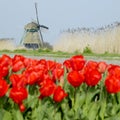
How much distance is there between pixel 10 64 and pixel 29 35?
5058 cm

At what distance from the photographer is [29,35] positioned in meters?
54.1

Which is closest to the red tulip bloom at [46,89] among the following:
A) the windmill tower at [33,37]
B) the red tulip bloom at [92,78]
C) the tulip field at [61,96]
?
the tulip field at [61,96]

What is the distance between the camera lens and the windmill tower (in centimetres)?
5328

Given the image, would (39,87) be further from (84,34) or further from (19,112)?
(84,34)

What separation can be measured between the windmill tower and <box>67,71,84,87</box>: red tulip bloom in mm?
49884

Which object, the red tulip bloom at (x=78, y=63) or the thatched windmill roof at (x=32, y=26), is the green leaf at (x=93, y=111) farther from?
the thatched windmill roof at (x=32, y=26)

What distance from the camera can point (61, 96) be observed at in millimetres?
3029

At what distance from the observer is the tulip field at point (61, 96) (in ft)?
9.68

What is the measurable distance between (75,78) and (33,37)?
50.3m

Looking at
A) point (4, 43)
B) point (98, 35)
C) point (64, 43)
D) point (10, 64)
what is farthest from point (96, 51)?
point (10, 64)

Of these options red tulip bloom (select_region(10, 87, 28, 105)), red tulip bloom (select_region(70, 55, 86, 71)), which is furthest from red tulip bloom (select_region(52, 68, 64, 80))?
red tulip bloom (select_region(10, 87, 28, 105))

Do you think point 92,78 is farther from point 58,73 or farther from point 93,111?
point 58,73

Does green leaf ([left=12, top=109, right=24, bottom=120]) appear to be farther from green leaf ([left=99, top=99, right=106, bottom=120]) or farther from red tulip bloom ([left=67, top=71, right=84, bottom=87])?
green leaf ([left=99, top=99, right=106, bottom=120])

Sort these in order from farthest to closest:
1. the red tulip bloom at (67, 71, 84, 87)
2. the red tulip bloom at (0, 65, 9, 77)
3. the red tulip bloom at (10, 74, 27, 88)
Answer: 1. the red tulip bloom at (0, 65, 9, 77)
2. the red tulip bloom at (67, 71, 84, 87)
3. the red tulip bloom at (10, 74, 27, 88)
